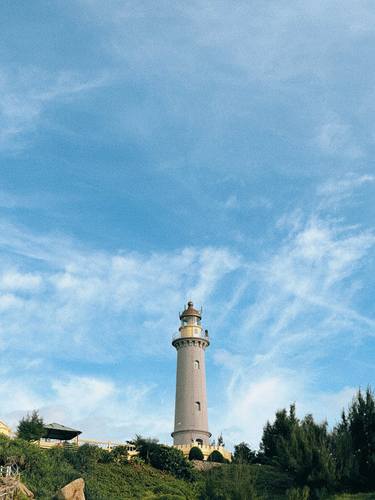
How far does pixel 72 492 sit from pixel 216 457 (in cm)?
2113

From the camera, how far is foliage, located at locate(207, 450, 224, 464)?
52.4 meters

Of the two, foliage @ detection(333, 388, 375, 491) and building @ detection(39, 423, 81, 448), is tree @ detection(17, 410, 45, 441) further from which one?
foliage @ detection(333, 388, 375, 491)

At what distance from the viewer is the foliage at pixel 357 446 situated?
1558 inches

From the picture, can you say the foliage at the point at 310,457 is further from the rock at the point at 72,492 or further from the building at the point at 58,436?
the building at the point at 58,436

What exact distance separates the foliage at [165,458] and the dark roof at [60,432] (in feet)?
18.7

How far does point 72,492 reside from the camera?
33.7 meters

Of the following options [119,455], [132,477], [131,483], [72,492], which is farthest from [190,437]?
[72,492]

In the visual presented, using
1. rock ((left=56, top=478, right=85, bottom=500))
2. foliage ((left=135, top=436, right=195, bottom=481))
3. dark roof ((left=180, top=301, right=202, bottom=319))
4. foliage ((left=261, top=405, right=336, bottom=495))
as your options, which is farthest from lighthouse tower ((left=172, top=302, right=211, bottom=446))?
rock ((left=56, top=478, right=85, bottom=500))

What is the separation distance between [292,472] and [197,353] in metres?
26.6

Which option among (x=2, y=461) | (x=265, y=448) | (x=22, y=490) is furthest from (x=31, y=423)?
(x=265, y=448)

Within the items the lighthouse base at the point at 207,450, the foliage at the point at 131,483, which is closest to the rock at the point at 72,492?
the foliage at the point at 131,483

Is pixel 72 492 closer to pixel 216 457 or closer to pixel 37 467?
pixel 37 467

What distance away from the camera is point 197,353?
66312mm

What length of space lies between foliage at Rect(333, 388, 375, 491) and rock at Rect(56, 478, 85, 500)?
15.1m
